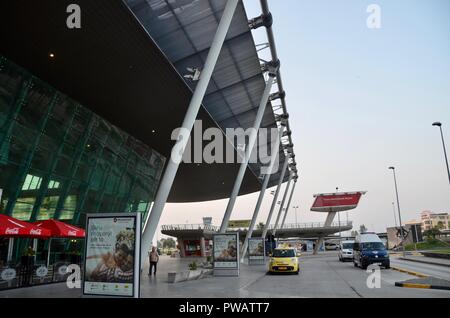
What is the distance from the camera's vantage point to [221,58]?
22625 mm

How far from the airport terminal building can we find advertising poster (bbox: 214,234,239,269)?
8.21m

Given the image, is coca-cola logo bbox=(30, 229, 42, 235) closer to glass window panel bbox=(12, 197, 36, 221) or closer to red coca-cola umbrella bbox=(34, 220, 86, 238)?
red coca-cola umbrella bbox=(34, 220, 86, 238)

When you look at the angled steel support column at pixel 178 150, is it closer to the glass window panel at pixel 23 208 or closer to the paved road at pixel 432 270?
the glass window panel at pixel 23 208

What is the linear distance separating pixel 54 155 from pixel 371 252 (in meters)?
19.5

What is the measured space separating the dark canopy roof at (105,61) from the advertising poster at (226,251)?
8169mm

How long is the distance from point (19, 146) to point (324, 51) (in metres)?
16.1

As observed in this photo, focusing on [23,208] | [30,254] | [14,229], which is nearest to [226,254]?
[30,254]

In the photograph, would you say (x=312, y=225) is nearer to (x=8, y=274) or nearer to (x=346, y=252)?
(x=346, y=252)

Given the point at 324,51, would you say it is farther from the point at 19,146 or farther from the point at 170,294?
the point at 19,146

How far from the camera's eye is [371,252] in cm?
2312

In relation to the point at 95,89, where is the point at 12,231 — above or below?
below

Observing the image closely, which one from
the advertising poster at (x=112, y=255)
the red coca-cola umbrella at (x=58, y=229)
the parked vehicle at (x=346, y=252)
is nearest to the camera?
the advertising poster at (x=112, y=255)

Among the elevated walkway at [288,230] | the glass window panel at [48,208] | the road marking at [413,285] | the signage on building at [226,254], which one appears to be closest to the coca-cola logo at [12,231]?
the glass window panel at [48,208]

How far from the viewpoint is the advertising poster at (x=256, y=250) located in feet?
98.1
